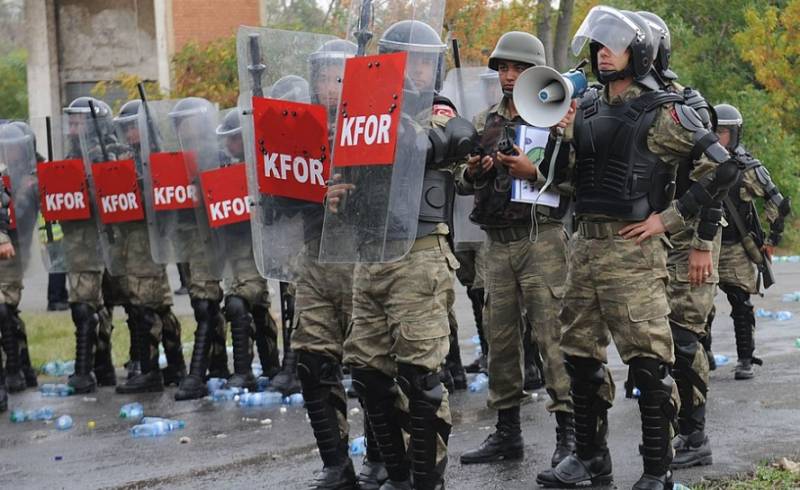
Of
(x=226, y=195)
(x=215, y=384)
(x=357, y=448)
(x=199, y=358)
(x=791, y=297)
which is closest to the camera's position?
(x=357, y=448)

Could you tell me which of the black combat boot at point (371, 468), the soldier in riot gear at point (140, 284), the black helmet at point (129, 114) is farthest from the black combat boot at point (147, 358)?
the black combat boot at point (371, 468)

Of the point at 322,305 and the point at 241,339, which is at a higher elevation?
the point at 322,305

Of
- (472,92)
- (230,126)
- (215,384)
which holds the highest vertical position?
(472,92)

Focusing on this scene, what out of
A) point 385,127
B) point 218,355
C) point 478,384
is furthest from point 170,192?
point 385,127

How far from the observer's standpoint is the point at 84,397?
31.8ft

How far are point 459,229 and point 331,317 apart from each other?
8.51 ft

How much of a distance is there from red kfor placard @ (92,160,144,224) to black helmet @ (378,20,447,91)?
4.40m

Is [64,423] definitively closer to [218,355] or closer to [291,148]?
[218,355]

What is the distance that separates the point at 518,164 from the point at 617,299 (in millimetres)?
793

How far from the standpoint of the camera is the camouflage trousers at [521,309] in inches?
260

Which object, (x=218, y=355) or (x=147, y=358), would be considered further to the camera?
(x=218, y=355)

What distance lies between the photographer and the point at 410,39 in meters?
5.39

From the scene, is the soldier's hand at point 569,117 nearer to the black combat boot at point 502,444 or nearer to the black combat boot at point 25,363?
the black combat boot at point 502,444

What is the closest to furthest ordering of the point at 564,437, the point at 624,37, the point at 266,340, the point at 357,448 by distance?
the point at 624,37
the point at 564,437
the point at 357,448
the point at 266,340
